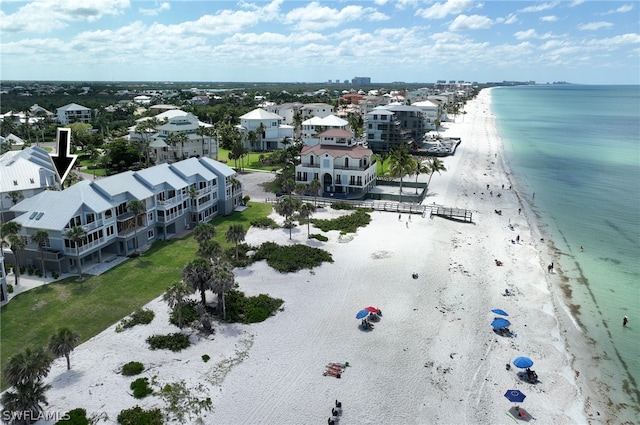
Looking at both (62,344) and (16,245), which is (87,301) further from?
(62,344)

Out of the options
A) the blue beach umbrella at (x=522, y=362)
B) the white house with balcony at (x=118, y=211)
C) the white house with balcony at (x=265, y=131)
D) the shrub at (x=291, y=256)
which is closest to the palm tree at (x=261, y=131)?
the white house with balcony at (x=265, y=131)

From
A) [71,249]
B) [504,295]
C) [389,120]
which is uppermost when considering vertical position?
[389,120]

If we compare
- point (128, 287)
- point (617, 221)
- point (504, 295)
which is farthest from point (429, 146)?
point (128, 287)

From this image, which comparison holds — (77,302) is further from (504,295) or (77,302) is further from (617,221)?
(617,221)

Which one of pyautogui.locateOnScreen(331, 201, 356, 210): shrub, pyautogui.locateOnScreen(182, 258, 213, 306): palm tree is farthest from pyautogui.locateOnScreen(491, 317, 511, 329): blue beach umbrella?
pyautogui.locateOnScreen(331, 201, 356, 210): shrub

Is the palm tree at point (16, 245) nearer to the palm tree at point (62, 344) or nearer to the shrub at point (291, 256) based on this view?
the palm tree at point (62, 344)

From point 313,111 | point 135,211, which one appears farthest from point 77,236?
point 313,111
